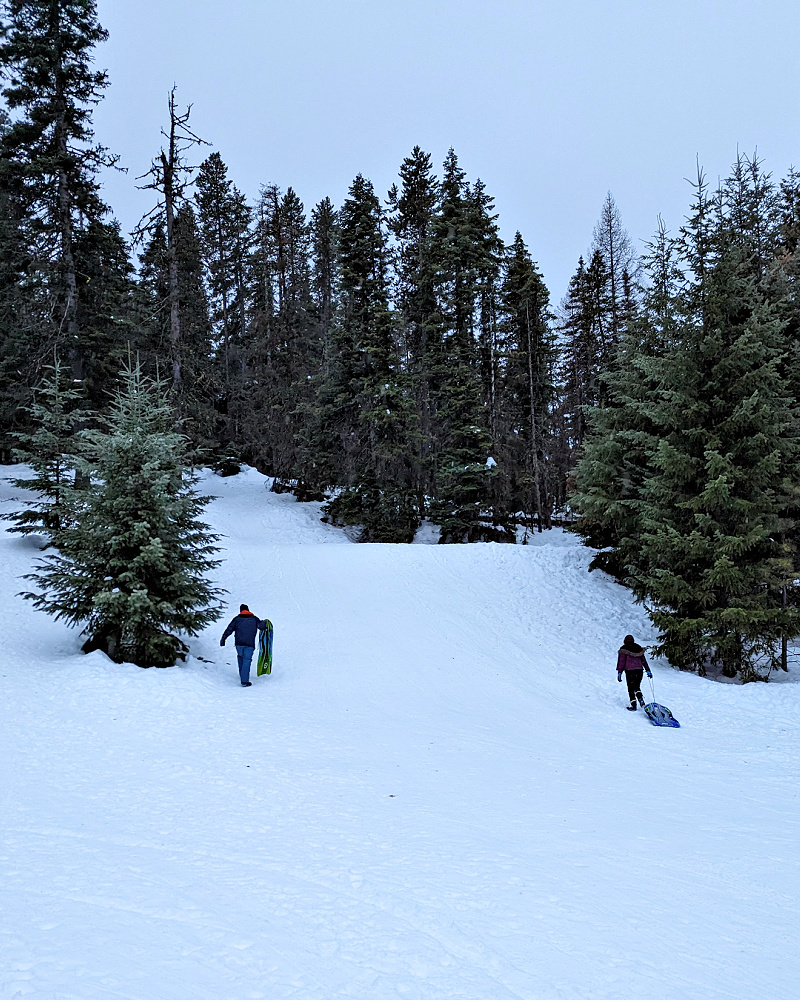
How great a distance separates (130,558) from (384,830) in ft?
25.0

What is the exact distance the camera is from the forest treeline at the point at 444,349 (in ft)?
43.0

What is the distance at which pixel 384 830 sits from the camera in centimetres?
534

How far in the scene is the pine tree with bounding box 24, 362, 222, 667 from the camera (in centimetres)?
1037

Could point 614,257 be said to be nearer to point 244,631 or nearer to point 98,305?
point 98,305

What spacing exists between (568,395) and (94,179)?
25606 millimetres

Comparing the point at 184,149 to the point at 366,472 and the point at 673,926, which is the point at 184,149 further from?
the point at 673,926

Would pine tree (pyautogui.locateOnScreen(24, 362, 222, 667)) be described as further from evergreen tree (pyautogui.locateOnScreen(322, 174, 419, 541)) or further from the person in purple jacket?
evergreen tree (pyautogui.locateOnScreen(322, 174, 419, 541))

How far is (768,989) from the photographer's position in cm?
329

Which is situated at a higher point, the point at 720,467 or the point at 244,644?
the point at 720,467

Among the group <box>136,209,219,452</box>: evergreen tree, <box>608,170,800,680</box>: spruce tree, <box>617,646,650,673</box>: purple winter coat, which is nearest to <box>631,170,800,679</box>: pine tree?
<box>608,170,800,680</box>: spruce tree

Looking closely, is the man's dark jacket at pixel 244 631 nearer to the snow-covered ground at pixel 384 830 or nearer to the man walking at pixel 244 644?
the man walking at pixel 244 644

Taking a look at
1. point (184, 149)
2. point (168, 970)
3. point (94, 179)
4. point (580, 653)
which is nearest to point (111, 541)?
point (168, 970)

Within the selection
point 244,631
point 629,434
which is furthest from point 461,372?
point 244,631

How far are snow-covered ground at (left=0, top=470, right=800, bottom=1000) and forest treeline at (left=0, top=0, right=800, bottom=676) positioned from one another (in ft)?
14.6
